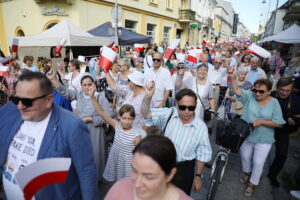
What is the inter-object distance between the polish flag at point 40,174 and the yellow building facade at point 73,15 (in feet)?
40.8

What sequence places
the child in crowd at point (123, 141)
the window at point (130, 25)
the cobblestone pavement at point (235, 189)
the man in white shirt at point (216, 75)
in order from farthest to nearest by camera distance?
1. the window at point (130, 25)
2. the man in white shirt at point (216, 75)
3. the cobblestone pavement at point (235, 189)
4. the child in crowd at point (123, 141)

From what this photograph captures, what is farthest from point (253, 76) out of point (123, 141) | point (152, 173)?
point (152, 173)

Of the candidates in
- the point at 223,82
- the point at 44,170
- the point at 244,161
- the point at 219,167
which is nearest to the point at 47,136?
the point at 44,170

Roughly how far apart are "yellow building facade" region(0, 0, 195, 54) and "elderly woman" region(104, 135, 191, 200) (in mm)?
12536

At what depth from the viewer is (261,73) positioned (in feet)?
18.2

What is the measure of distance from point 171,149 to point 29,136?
1189mm

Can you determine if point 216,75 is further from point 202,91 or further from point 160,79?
point 160,79

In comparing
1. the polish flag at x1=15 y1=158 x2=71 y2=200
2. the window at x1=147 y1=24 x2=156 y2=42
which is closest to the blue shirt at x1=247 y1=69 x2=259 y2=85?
the polish flag at x1=15 y1=158 x2=71 y2=200

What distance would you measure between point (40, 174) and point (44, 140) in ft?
1.54

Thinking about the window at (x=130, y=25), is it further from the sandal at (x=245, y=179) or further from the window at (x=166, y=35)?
the sandal at (x=245, y=179)

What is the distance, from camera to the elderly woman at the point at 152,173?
1.25m

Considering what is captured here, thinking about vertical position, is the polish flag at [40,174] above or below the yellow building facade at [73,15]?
below

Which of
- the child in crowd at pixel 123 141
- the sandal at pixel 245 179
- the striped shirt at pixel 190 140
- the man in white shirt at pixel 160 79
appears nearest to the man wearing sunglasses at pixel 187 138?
the striped shirt at pixel 190 140

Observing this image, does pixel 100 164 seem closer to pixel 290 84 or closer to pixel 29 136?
pixel 29 136
